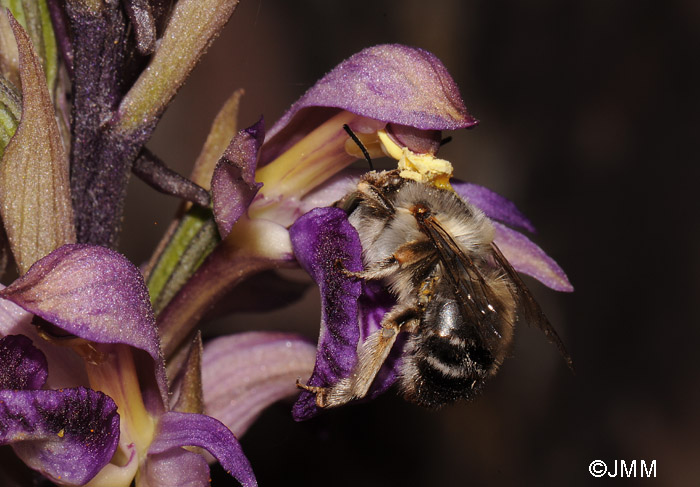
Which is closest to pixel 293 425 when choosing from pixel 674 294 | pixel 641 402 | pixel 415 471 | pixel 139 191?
pixel 415 471

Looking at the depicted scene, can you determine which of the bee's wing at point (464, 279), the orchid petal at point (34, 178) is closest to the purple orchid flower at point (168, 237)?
the orchid petal at point (34, 178)

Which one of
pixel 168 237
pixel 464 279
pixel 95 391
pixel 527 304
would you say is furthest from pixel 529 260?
pixel 95 391

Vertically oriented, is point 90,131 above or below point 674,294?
above

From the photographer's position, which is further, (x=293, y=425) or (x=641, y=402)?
(x=641, y=402)

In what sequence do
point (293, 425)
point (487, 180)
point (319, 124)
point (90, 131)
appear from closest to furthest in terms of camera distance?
point (90, 131) < point (319, 124) < point (293, 425) < point (487, 180)

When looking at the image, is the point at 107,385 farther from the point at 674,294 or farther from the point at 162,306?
the point at 674,294

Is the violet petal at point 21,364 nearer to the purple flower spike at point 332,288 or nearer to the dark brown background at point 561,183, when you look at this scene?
the purple flower spike at point 332,288

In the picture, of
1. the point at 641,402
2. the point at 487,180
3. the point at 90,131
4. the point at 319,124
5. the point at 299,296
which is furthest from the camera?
the point at 487,180
